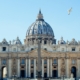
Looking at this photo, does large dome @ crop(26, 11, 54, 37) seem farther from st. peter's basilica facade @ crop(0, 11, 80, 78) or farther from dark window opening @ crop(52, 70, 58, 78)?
dark window opening @ crop(52, 70, 58, 78)

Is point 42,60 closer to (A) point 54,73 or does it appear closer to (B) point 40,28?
(A) point 54,73

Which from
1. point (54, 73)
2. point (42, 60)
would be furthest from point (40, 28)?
point (54, 73)

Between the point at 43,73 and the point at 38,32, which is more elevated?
the point at 38,32

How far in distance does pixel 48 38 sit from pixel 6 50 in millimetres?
19859

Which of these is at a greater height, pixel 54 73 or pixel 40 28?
pixel 40 28

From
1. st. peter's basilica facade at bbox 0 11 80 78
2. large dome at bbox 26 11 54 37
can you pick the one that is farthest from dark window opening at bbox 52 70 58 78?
large dome at bbox 26 11 54 37

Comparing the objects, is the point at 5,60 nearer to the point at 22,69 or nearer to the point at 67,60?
the point at 22,69

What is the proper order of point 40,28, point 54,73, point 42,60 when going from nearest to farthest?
1. point 42,60
2. point 54,73
3. point 40,28

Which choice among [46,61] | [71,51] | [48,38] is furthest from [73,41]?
[48,38]

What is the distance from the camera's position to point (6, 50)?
7831 centimetres

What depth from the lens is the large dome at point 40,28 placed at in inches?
3762

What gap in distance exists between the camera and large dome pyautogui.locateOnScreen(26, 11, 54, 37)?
95562 millimetres

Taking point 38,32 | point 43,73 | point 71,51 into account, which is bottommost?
point 43,73

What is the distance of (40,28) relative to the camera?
318ft
